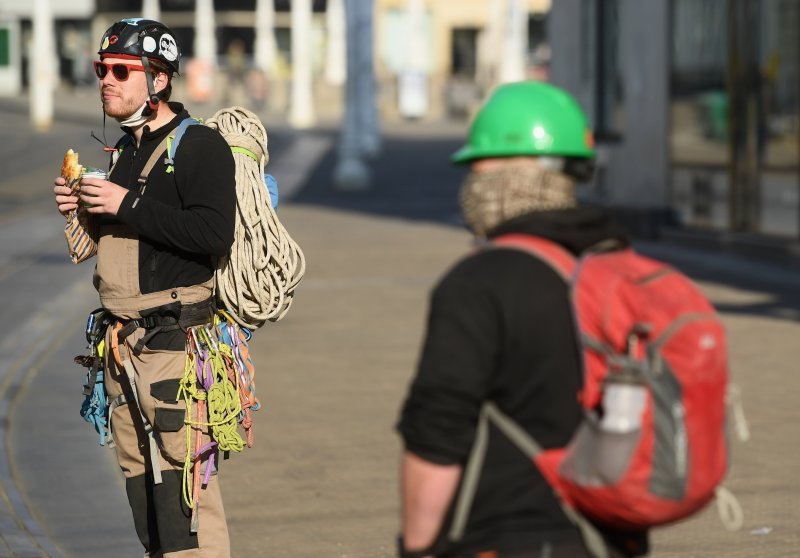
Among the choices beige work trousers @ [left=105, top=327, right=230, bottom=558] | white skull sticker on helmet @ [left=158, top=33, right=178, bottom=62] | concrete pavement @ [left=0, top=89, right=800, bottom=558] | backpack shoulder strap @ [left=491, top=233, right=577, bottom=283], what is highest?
white skull sticker on helmet @ [left=158, top=33, right=178, bottom=62]

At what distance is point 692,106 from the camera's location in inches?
744

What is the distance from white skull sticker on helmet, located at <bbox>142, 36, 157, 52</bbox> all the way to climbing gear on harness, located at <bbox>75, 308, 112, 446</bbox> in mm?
767

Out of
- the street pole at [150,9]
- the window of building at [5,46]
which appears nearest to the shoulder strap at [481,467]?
the window of building at [5,46]

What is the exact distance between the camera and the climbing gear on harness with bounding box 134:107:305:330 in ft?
15.1

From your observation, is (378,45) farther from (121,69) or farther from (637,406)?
(637,406)

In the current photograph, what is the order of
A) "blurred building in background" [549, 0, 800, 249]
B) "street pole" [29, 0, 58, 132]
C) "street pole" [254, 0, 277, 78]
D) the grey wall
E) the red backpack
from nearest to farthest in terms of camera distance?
the red backpack
"blurred building in background" [549, 0, 800, 249]
the grey wall
"street pole" [29, 0, 58, 132]
"street pole" [254, 0, 277, 78]

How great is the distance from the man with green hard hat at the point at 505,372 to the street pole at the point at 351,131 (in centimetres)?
2572

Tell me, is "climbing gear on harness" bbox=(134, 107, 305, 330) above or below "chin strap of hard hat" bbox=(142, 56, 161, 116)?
below

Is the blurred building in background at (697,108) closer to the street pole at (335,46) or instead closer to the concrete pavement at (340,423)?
the concrete pavement at (340,423)

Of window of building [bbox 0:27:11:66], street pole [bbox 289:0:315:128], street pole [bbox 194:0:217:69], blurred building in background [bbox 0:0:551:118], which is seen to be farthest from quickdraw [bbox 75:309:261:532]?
street pole [bbox 194:0:217:69]

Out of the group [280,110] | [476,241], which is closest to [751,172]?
[476,241]

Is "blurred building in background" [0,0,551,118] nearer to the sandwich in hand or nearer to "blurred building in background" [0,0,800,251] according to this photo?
"blurred building in background" [0,0,800,251]

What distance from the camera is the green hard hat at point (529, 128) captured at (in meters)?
3.00

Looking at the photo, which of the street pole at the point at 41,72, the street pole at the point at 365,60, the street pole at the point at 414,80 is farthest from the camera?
the street pole at the point at 414,80
